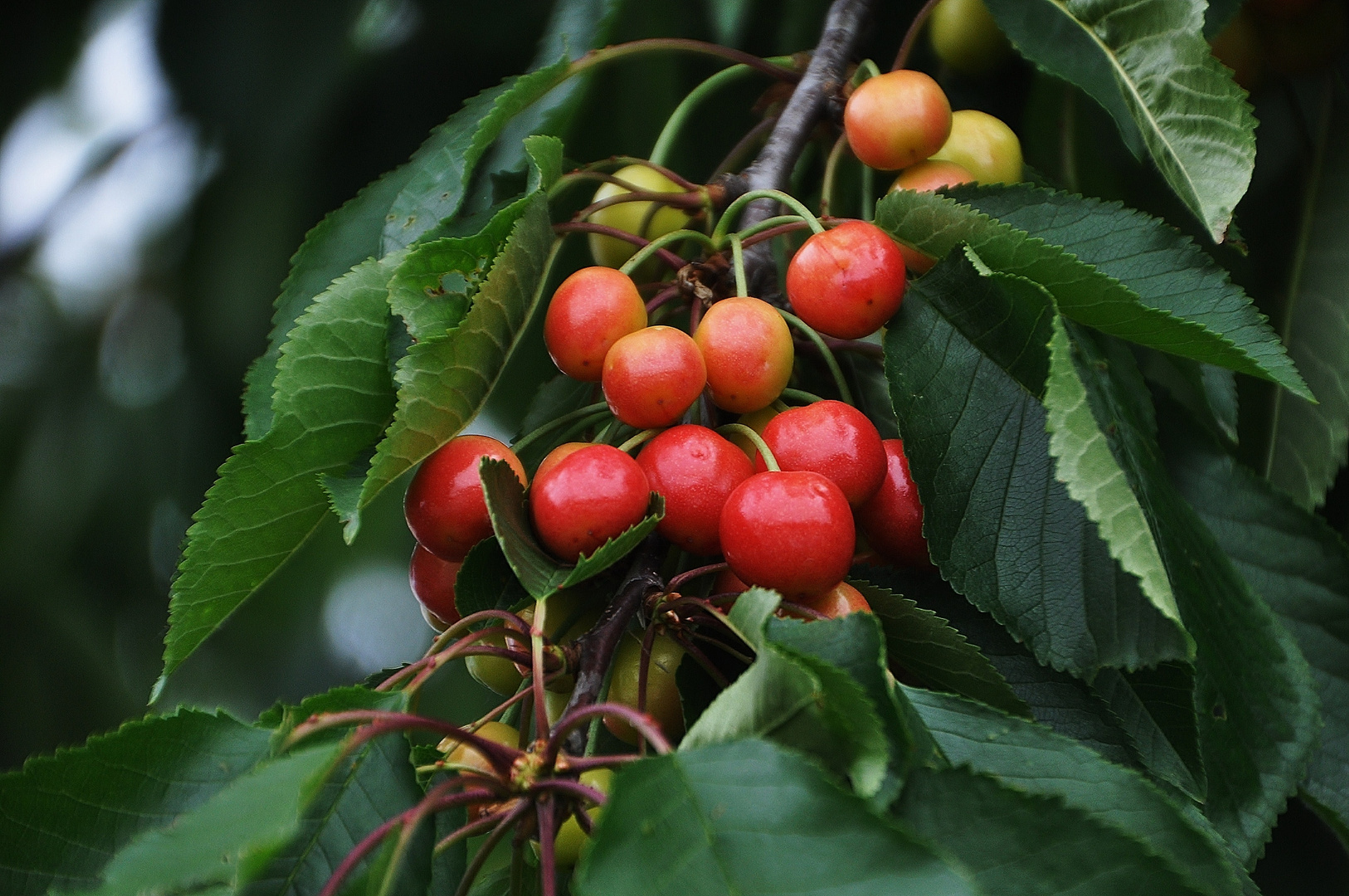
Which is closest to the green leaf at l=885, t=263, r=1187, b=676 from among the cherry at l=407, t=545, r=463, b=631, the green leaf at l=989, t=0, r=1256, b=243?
the green leaf at l=989, t=0, r=1256, b=243

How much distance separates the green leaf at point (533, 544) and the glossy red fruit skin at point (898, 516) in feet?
0.42

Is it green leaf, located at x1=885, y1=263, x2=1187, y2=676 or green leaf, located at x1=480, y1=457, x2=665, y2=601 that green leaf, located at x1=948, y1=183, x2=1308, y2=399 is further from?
green leaf, located at x1=480, y1=457, x2=665, y2=601

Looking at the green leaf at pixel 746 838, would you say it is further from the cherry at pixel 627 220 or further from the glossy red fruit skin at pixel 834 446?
the cherry at pixel 627 220

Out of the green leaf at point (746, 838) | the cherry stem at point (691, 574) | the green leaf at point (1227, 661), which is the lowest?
the green leaf at point (1227, 661)

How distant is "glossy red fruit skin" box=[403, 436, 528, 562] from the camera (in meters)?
0.49

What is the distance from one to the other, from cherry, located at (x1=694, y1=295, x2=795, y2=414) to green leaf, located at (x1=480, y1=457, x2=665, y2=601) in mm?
82

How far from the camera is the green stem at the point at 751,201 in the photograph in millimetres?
574

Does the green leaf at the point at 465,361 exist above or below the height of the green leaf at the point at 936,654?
above

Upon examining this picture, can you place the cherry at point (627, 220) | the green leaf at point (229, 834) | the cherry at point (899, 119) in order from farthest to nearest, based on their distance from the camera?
1. the cherry at point (627, 220)
2. the cherry at point (899, 119)
3. the green leaf at point (229, 834)

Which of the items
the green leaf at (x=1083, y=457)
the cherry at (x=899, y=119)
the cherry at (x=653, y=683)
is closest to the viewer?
the green leaf at (x=1083, y=457)

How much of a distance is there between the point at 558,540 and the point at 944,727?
0.18 m

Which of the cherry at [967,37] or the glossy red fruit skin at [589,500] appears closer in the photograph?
the glossy red fruit skin at [589,500]

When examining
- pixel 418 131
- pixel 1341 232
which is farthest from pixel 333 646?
pixel 1341 232

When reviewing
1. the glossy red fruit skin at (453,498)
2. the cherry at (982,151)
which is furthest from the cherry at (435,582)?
the cherry at (982,151)
